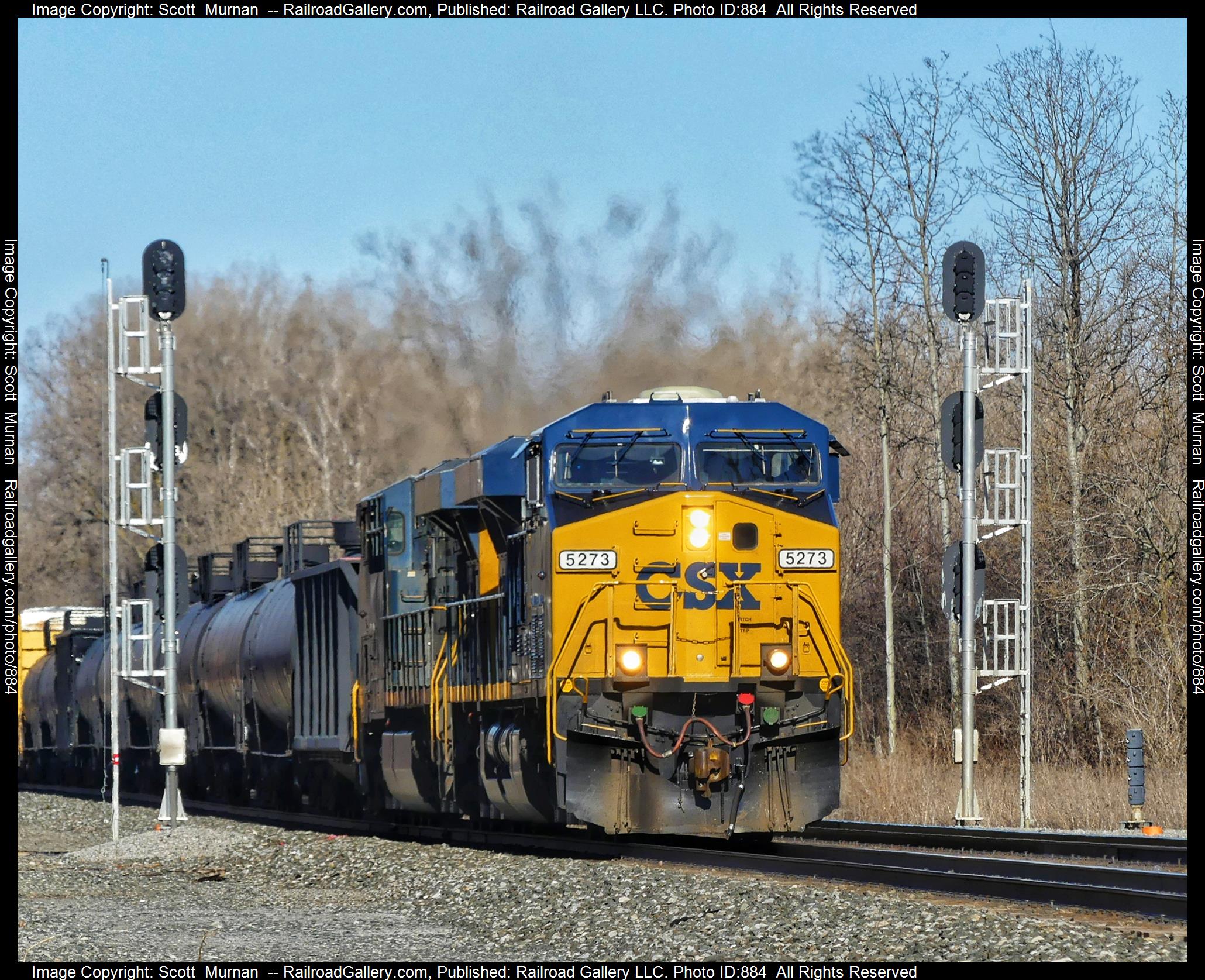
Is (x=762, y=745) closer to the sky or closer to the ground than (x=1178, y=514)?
closer to the ground

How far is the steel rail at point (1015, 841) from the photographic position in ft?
42.5

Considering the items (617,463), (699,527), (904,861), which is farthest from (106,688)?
(904,861)

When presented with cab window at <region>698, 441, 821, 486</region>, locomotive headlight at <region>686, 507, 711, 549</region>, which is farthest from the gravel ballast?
cab window at <region>698, 441, 821, 486</region>

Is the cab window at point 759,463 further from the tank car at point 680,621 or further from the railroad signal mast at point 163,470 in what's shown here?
the railroad signal mast at point 163,470

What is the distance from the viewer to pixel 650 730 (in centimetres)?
1444

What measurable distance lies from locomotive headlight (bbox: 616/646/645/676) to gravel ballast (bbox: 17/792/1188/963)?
1.57 metres

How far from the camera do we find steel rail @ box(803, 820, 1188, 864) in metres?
13.0

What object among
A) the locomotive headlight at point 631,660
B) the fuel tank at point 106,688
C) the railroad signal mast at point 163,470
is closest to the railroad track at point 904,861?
the locomotive headlight at point 631,660

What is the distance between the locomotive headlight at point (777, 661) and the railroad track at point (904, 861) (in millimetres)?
1524

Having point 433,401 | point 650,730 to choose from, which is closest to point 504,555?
point 650,730
